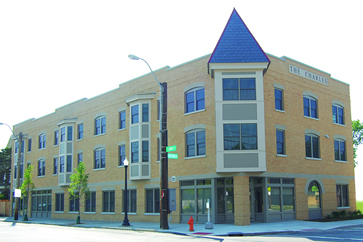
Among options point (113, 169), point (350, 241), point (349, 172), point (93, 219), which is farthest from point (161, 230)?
point (349, 172)

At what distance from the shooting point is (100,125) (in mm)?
35719

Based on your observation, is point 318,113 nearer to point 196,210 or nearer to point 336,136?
point 336,136

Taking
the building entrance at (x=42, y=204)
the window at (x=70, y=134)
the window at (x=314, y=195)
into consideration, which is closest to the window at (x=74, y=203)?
the building entrance at (x=42, y=204)

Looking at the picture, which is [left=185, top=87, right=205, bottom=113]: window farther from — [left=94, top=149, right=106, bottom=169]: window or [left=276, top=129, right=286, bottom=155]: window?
[left=94, top=149, right=106, bottom=169]: window

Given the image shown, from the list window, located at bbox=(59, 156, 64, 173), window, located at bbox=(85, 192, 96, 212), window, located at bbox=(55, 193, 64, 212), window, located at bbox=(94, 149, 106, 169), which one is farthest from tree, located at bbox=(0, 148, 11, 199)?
window, located at bbox=(94, 149, 106, 169)

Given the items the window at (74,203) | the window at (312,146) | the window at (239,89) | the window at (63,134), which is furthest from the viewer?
the window at (63,134)

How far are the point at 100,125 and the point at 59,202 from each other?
10.2 metres

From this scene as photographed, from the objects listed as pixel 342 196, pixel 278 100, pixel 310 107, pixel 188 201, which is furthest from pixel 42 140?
pixel 342 196

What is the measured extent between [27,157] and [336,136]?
33.9m

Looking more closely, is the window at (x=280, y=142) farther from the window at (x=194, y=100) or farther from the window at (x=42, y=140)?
the window at (x=42, y=140)

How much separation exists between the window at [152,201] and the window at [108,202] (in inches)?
172

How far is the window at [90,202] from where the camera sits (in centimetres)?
3566

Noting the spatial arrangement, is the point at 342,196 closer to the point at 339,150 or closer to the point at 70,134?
the point at 339,150

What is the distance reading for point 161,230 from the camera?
21.8 metres
